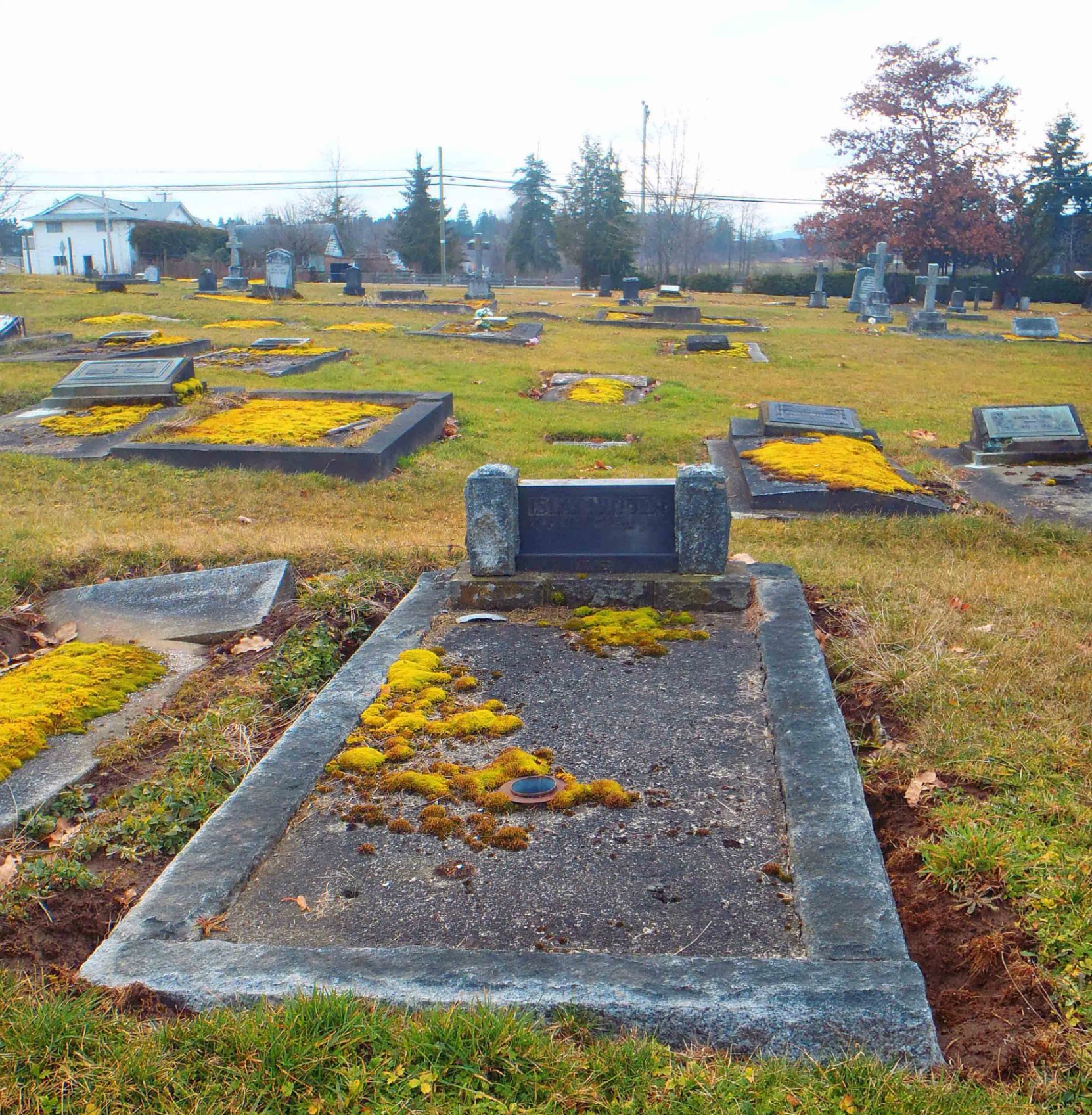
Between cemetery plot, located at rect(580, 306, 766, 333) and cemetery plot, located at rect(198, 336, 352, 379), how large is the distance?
949cm

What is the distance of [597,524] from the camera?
203 inches

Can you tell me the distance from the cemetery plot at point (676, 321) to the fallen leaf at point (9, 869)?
21.1 metres

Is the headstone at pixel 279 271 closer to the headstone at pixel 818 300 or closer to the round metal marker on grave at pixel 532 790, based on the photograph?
the headstone at pixel 818 300

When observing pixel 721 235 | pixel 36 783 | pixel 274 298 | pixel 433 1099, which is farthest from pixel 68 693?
pixel 721 235

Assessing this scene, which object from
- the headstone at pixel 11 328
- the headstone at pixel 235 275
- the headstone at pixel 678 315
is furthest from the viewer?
the headstone at pixel 235 275

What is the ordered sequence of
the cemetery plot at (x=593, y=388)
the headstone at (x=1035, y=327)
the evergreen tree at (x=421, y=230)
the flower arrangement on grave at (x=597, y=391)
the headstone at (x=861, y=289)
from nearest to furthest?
the flower arrangement on grave at (x=597, y=391), the cemetery plot at (x=593, y=388), the headstone at (x=1035, y=327), the headstone at (x=861, y=289), the evergreen tree at (x=421, y=230)

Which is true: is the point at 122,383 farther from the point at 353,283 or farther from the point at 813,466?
the point at 353,283

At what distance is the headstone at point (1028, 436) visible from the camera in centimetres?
962

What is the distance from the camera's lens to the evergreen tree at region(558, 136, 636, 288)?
46000 mm

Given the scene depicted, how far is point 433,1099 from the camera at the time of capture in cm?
202

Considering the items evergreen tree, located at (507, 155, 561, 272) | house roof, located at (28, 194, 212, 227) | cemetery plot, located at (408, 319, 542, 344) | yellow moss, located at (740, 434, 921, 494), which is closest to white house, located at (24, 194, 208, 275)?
house roof, located at (28, 194, 212, 227)

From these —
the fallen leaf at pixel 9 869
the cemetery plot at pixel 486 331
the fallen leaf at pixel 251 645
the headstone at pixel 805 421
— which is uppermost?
the cemetery plot at pixel 486 331

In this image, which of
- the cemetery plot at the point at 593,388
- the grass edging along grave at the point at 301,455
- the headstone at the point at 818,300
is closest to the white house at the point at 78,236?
the headstone at the point at 818,300

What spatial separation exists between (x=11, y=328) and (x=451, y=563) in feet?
46.8
